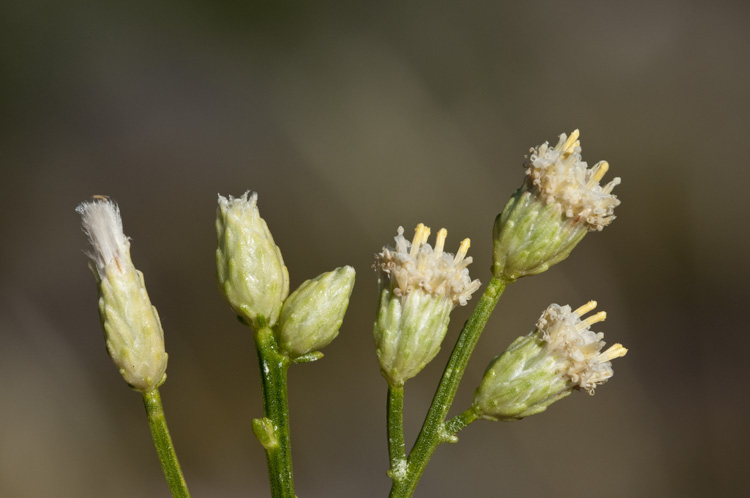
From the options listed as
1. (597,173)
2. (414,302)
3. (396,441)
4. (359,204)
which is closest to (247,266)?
(414,302)

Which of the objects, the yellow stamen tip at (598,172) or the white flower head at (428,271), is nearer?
the white flower head at (428,271)

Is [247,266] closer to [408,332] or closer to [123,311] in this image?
[123,311]

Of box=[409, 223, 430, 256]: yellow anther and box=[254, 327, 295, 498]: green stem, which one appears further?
box=[409, 223, 430, 256]: yellow anther

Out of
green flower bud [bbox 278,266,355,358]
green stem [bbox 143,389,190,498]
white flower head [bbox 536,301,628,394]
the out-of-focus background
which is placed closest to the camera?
green stem [bbox 143,389,190,498]

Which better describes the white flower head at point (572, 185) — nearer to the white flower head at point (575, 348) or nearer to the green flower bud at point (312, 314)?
the white flower head at point (575, 348)

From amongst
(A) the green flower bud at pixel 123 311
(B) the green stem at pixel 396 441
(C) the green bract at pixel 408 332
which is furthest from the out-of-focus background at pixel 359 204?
(A) the green flower bud at pixel 123 311

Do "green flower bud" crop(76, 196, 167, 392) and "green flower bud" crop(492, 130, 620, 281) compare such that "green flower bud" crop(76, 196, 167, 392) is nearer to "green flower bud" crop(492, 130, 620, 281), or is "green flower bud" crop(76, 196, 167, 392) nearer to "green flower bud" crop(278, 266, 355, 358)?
"green flower bud" crop(278, 266, 355, 358)

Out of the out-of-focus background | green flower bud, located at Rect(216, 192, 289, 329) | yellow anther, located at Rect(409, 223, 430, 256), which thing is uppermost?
the out-of-focus background

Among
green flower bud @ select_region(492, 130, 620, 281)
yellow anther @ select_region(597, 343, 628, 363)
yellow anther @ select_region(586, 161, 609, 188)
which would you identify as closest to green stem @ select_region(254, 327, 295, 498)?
green flower bud @ select_region(492, 130, 620, 281)

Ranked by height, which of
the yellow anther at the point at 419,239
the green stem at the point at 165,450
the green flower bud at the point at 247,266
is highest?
the yellow anther at the point at 419,239

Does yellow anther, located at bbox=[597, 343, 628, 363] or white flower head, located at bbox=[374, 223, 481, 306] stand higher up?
white flower head, located at bbox=[374, 223, 481, 306]
